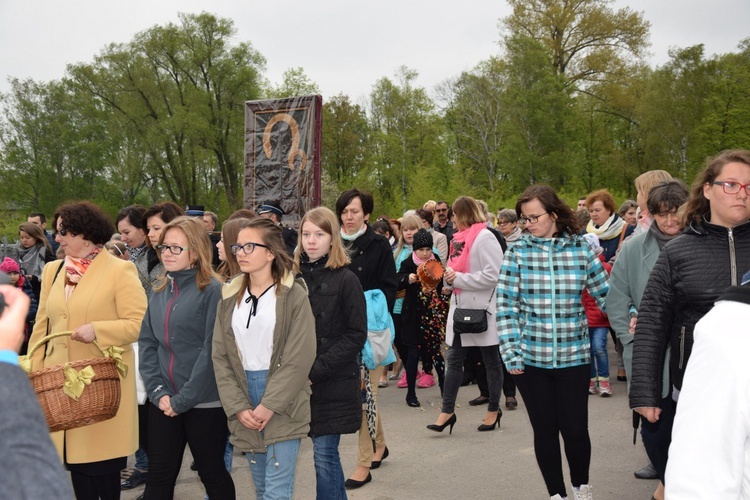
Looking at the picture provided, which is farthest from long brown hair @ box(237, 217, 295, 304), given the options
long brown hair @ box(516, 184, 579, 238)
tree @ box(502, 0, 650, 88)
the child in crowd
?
tree @ box(502, 0, 650, 88)

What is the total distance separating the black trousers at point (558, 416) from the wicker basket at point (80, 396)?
2438mm

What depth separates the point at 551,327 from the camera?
4.47 meters

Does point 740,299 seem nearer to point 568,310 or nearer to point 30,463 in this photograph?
point 30,463

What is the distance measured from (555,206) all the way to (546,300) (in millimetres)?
600

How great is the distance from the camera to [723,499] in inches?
61.7

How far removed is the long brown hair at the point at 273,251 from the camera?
159 inches

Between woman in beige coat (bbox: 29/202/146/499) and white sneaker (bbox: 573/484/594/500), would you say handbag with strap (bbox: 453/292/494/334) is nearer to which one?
white sneaker (bbox: 573/484/594/500)

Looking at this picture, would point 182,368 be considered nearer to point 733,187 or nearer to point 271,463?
point 271,463

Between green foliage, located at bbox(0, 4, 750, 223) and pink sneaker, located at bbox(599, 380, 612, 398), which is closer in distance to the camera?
pink sneaker, located at bbox(599, 380, 612, 398)

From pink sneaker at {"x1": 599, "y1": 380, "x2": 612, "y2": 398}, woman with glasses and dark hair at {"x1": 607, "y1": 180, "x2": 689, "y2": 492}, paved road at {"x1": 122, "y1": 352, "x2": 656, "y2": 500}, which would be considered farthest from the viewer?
pink sneaker at {"x1": 599, "y1": 380, "x2": 612, "y2": 398}

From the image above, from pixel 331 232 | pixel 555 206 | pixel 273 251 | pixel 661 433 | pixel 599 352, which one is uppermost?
pixel 555 206

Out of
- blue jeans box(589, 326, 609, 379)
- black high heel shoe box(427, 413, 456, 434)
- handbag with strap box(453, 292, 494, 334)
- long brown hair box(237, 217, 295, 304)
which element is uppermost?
long brown hair box(237, 217, 295, 304)

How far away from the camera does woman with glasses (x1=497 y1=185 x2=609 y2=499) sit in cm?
443

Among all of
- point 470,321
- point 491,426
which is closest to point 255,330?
point 470,321
